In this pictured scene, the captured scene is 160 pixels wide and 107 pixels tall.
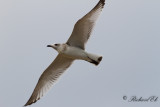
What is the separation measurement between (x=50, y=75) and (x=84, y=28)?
3.97ft

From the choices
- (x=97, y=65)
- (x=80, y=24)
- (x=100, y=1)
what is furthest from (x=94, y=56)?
(x=100, y=1)

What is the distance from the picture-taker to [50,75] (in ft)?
21.8

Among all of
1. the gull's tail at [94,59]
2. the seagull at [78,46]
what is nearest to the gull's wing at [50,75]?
the seagull at [78,46]

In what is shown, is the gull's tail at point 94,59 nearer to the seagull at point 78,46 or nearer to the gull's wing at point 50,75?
the seagull at point 78,46

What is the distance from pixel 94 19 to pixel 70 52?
0.74 metres

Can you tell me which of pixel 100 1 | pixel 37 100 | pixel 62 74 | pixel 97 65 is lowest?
pixel 37 100

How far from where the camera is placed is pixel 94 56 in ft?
19.8

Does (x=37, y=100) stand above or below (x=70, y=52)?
below

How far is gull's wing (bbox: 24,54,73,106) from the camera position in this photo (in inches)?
258

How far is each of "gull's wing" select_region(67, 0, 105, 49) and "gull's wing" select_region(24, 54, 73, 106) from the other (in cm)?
49

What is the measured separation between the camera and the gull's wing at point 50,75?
21.5ft

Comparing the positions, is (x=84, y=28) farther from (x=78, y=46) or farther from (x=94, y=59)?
(x=94, y=59)

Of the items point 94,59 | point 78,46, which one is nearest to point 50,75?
point 78,46

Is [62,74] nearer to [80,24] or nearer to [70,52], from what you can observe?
[70,52]
